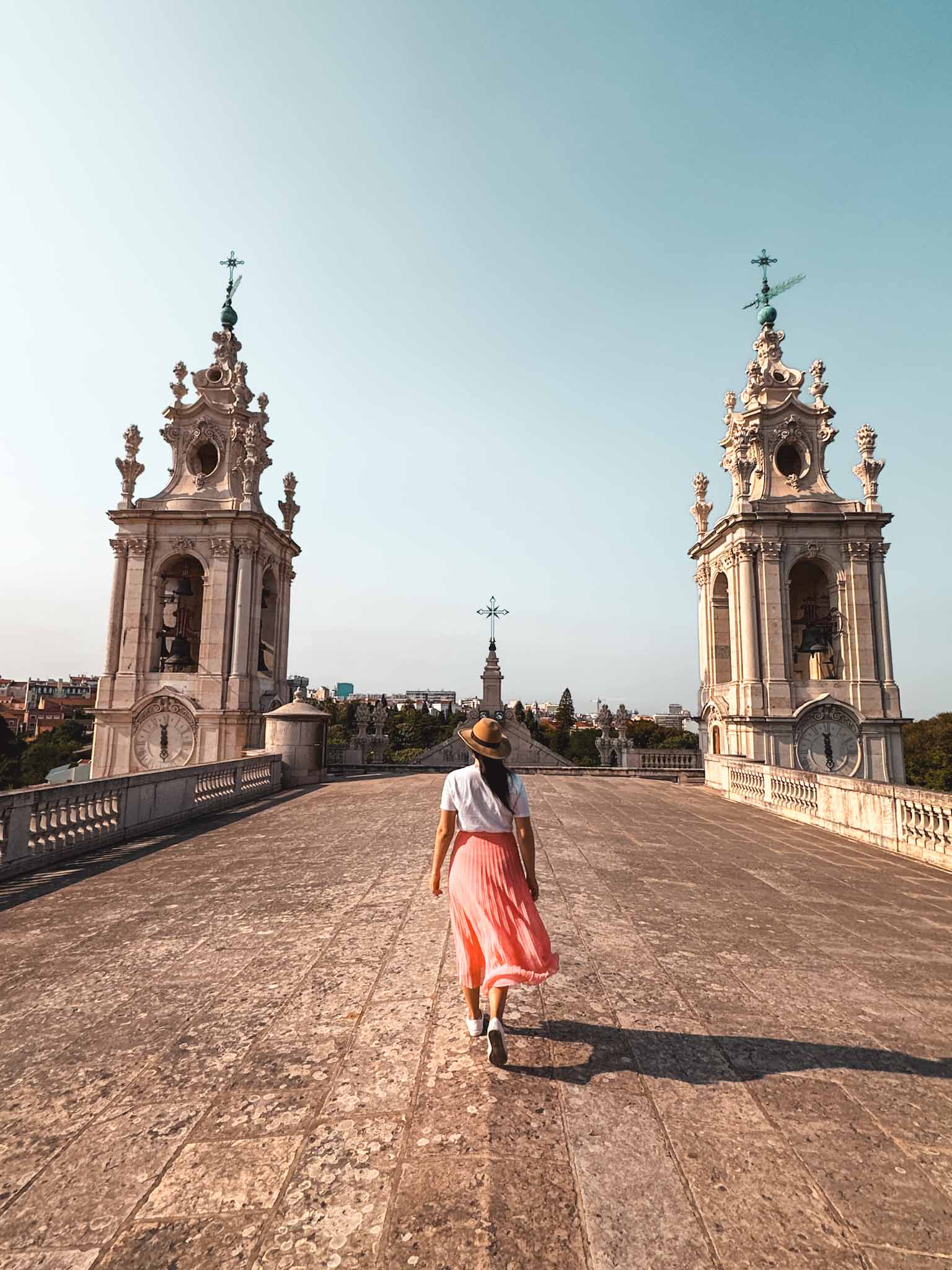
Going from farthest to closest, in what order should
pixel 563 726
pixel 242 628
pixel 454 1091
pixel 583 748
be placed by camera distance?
pixel 563 726 < pixel 583 748 < pixel 242 628 < pixel 454 1091

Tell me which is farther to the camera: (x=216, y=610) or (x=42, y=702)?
(x=42, y=702)

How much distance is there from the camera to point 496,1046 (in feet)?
10.6

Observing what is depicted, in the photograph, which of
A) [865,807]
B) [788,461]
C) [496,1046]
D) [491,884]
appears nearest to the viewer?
[496,1046]

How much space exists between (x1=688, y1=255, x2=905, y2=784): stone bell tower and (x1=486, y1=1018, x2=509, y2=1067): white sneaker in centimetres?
2177

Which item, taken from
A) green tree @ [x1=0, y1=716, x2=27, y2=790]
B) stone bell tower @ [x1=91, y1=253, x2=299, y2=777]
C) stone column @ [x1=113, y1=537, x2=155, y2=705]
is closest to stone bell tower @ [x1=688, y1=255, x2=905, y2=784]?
stone bell tower @ [x1=91, y1=253, x2=299, y2=777]

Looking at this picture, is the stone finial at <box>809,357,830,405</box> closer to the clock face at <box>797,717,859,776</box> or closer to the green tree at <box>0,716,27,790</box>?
the clock face at <box>797,717,859,776</box>

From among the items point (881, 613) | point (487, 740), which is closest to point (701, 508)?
point (881, 613)

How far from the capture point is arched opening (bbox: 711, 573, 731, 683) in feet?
87.9

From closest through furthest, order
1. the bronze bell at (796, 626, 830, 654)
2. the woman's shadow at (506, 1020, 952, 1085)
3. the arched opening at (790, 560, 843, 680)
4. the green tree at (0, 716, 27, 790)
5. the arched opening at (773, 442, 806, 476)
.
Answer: the woman's shadow at (506, 1020, 952, 1085)
the bronze bell at (796, 626, 830, 654)
the arched opening at (790, 560, 843, 680)
the arched opening at (773, 442, 806, 476)
the green tree at (0, 716, 27, 790)

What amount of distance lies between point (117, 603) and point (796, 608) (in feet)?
93.0

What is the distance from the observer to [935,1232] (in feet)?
7.32

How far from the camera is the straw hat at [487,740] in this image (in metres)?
3.65

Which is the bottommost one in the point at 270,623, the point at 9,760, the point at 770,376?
the point at 9,760

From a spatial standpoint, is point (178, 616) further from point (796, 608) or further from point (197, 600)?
point (796, 608)
